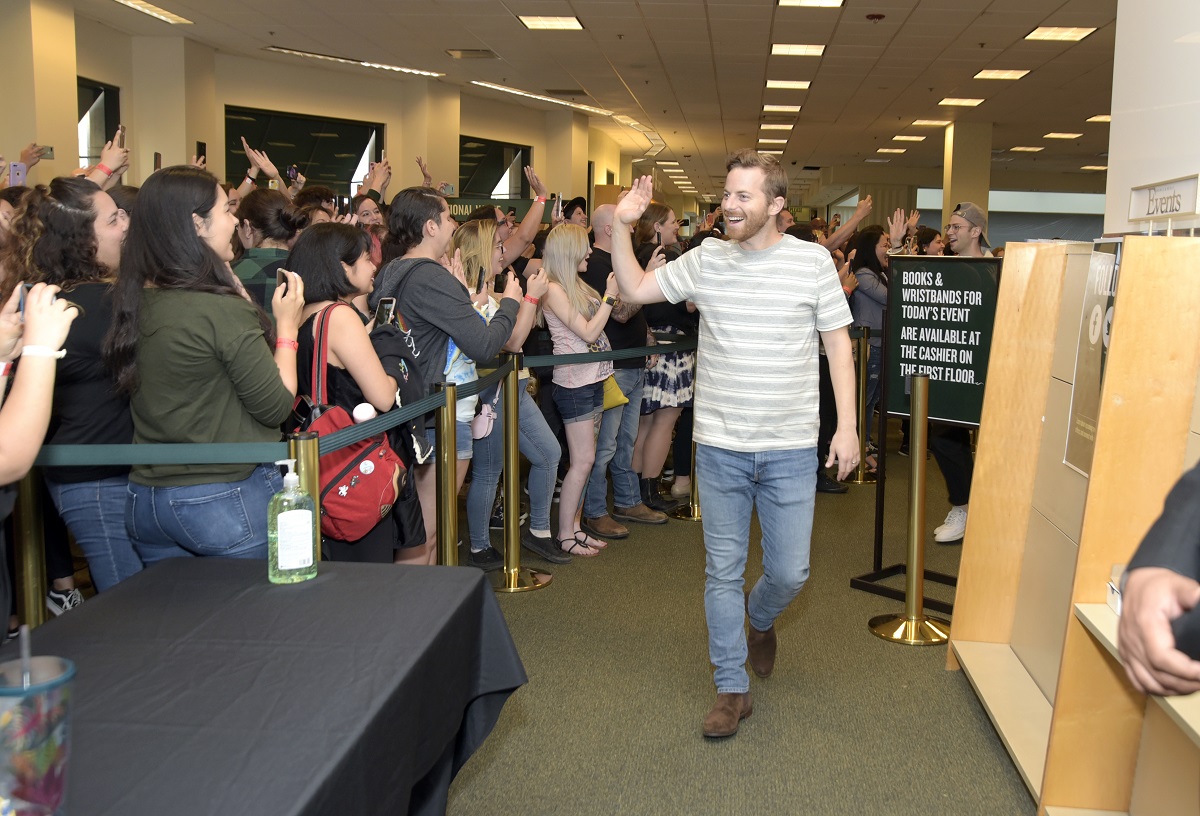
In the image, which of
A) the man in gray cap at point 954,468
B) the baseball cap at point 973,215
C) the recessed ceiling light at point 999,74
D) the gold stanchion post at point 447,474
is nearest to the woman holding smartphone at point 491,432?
the gold stanchion post at point 447,474

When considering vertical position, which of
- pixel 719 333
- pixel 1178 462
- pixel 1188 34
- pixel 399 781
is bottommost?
pixel 399 781

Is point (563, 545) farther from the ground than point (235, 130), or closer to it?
closer to it

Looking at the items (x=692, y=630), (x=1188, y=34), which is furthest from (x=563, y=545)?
(x=1188, y=34)

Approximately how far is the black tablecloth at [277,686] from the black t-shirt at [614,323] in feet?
10.6

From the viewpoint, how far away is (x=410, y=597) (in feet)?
6.09

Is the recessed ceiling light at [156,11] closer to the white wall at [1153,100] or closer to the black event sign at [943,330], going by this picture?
the black event sign at [943,330]

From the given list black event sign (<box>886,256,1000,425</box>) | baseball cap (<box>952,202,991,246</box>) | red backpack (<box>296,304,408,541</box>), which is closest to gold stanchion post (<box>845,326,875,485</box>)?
baseball cap (<box>952,202,991,246</box>)

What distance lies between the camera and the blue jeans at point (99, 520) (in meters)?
2.74

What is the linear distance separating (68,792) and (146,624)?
56 centimetres

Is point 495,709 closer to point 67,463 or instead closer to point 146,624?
point 146,624

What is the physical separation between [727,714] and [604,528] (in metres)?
2.23

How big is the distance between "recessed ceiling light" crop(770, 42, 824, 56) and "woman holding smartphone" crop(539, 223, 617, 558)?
8.32 m

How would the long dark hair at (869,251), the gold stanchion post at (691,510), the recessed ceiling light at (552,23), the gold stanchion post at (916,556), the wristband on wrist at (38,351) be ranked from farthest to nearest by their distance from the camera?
1. the recessed ceiling light at (552,23)
2. the long dark hair at (869,251)
3. the gold stanchion post at (691,510)
4. the gold stanchion post at (916,556)
5. the wristband on wrist at (38,351)

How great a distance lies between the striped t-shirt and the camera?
2904 millimetres
